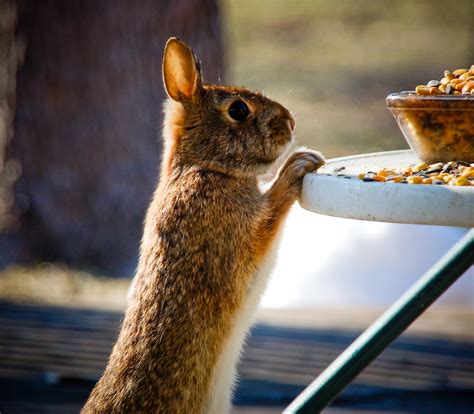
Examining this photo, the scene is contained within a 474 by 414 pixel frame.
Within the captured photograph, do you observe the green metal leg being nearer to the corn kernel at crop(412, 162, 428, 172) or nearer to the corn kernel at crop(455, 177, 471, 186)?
the corn kernel at crop(412, 162, 428, 172)

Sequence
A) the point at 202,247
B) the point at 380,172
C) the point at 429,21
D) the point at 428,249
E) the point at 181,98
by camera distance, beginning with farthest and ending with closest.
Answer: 1. the point at 429,21
2. the point at 428,249
3. the point at 181,98
4. the point at 202,247
5. the point at 380,172

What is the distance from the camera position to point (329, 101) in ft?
36.7

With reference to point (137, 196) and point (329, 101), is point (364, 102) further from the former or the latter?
point (137, 196)

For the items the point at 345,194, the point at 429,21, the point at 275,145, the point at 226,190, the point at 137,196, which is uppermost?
the point at 429,21

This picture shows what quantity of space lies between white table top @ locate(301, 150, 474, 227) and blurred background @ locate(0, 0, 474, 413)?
2.49 metres

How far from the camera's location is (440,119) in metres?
2.45

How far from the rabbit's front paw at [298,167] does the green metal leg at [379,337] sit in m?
0.46

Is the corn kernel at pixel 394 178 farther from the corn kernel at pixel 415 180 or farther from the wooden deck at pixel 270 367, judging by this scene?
the wooden deck at pixel 270 367

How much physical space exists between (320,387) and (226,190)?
717 mm

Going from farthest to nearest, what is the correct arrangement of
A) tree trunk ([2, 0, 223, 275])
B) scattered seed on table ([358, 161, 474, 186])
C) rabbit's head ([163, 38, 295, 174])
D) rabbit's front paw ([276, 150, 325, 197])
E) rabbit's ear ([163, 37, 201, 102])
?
tree trunk ([2, 0, 223, 275])
rabbit's head ([163, 38, 295, 174])
rabbit's ear ([163, 37, 201, 102])
rabbit's front paw ([276, 150, 325, 197])
scattered seed on table ([358, 161, 474, 186])

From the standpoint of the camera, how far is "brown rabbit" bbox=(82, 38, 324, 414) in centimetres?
287

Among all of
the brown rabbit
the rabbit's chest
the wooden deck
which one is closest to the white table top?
the brown rabbit

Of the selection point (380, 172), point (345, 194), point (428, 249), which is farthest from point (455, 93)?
point (428, 249)

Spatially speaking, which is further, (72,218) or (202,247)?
(72,218)
